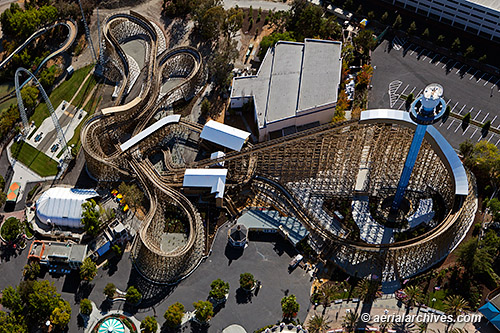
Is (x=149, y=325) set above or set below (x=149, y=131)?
below

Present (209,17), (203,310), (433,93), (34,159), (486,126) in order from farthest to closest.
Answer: (209,17) < (486,126) < (34,159) < (203,310) < (433,93)

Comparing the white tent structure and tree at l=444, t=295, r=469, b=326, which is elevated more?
the white tent structure

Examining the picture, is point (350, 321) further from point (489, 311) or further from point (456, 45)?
point (456, 45)

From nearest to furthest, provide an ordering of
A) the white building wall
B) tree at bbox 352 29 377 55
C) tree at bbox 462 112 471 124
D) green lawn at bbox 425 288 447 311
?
green lawn at bbox 425 288 447 311 < tree at bbox 462 112 471 124 < tree at bbox 352 29 377 55 < the white building wall

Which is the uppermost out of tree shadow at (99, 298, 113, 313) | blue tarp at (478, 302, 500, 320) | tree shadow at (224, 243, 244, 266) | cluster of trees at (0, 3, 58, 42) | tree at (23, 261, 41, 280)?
cluster of trees at (0, 3, 58, 42)

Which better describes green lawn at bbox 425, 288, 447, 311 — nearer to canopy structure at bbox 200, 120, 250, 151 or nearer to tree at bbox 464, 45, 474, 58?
canopy structure at bbox 200, 120, 250, 151

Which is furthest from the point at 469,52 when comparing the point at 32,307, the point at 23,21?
the point at 32,307

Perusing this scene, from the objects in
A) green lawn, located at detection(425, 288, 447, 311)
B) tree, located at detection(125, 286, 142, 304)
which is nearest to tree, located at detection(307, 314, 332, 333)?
green lawn, located at detection(425, 288, 447, 311)

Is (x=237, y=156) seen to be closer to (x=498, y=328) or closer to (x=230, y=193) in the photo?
(x=230, y=193)
